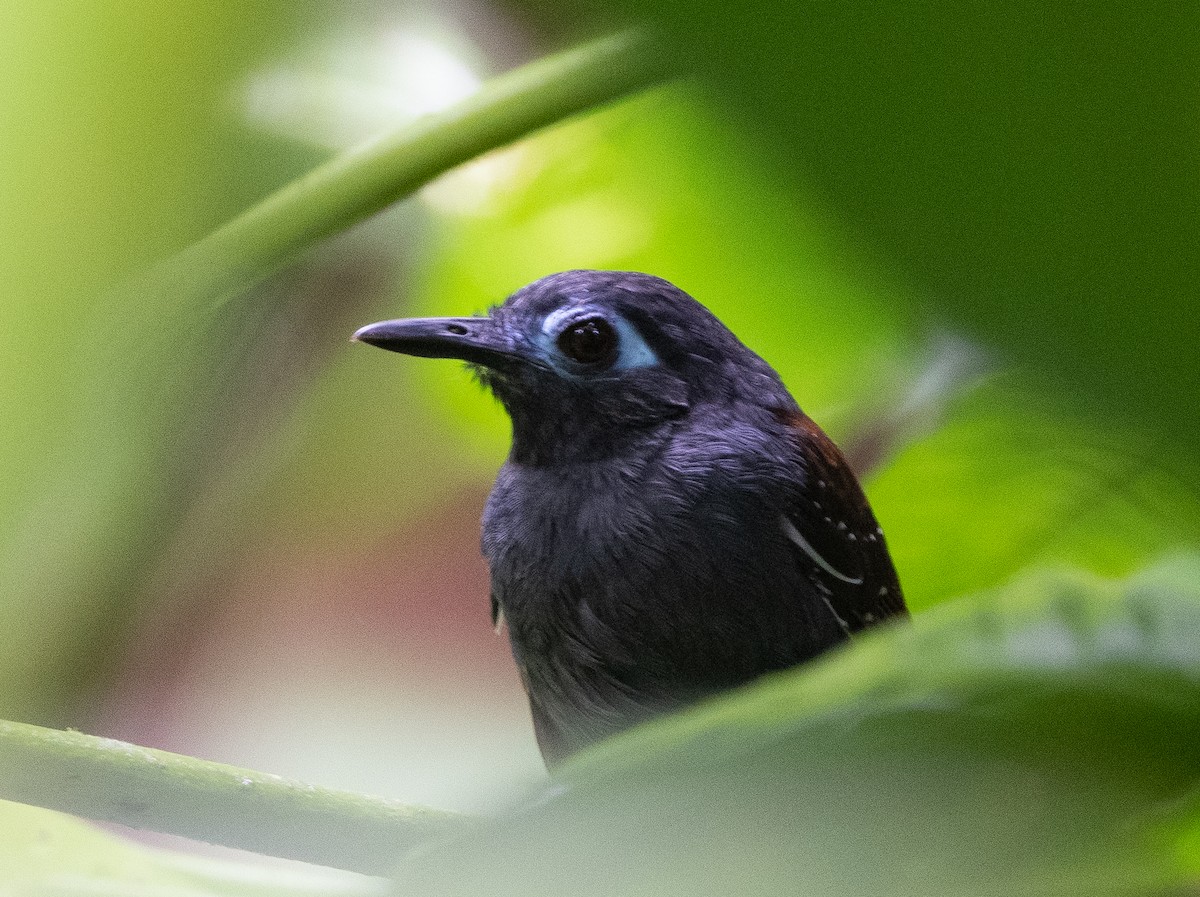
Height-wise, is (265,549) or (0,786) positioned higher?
(265,549)

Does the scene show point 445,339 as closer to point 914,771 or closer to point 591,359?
point 591,359

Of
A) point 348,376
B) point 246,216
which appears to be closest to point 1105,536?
point 246,216

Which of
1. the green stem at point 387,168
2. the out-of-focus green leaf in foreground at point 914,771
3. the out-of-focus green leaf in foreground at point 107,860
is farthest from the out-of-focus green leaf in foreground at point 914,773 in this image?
the green stem at point 387,168

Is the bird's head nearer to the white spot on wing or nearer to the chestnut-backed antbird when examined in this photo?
the chestnut-backed antbird

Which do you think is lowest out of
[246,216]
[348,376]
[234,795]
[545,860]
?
[545,860]

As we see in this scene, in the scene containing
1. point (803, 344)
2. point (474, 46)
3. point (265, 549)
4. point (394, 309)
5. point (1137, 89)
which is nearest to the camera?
point (1137, 89)

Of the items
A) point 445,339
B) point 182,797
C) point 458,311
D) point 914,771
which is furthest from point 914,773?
point 458,311

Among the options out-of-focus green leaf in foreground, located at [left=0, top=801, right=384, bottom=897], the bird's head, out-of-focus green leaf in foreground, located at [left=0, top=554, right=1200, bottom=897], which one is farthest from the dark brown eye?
out-of-focus green leaf in foreground, located at [left=0, top=554, right=1200, bottom=897]

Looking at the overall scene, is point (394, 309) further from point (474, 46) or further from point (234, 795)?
point (234, 795)
